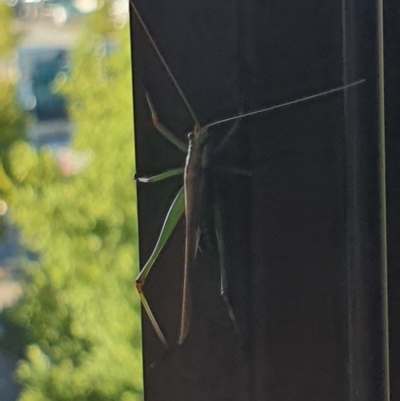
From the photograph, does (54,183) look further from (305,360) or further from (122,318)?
(305,360)

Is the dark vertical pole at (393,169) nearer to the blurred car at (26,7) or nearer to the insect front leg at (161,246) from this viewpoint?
the insect front leg at (161,246)

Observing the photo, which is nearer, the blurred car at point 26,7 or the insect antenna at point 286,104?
the insect antenna at point 286,104

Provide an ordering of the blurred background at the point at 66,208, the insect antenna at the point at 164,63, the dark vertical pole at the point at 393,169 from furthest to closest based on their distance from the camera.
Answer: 1. the blurred background at the point at 66,208
2. the insect antenna at the point at 164,63
3. the dark vertical pole at the point at 393,169

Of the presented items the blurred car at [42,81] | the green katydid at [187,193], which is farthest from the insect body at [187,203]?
the blurred car at [42,81]

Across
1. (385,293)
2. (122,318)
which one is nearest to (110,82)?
(122,318)

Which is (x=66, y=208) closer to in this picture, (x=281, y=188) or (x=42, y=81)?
(x=42, y=81)

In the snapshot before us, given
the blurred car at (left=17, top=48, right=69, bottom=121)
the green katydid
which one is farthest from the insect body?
the blurred car at (left=17, top=48, right=69, bottom=121)

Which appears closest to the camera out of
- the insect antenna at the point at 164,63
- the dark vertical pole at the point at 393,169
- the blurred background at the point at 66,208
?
the dark vertical pole at the point at 393,169

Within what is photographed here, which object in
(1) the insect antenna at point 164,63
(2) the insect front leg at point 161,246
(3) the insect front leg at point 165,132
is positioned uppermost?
(1) the insect antenna at point 164,63
